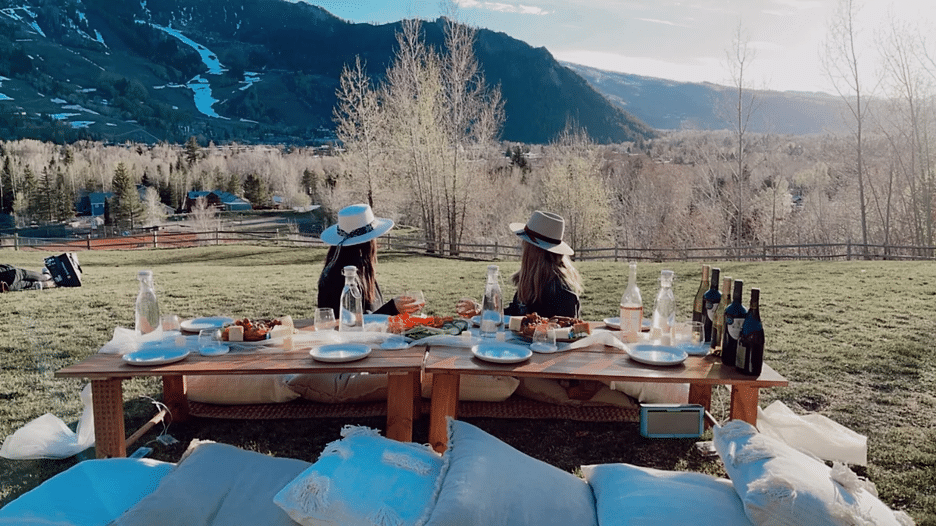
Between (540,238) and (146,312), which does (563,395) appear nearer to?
(540,238)

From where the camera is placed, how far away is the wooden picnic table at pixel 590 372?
328 cm

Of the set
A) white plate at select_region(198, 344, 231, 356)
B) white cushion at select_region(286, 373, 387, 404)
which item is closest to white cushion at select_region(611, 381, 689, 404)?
white cushion at select_region(286, 373, 387, 404)

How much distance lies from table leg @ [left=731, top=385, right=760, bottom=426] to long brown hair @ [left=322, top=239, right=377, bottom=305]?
2738 millimetres

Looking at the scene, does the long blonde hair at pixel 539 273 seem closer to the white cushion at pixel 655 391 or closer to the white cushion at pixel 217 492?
the white cushion at pixel 655 391

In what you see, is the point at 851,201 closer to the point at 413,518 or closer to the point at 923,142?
the point at 923,142

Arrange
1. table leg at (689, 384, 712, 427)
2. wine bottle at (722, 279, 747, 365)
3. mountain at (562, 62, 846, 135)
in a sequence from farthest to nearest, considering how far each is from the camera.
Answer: mountain at (562, 62, 846, 135), table leg at (689, 384, 712, 427), wine bottle at (722, 279, 747, 365)

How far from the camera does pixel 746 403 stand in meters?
3.46

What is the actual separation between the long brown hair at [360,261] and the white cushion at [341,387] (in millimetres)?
619

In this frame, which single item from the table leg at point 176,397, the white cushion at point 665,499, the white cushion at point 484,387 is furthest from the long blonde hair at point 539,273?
the table leg at point 176,397

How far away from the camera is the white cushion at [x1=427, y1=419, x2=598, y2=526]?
1925mm

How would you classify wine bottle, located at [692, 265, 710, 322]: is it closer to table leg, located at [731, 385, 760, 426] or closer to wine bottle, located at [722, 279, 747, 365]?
wine bottle, located at [722, 279, 747, 365]

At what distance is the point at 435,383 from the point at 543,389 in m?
1.64

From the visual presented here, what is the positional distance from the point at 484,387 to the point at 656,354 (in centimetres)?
175

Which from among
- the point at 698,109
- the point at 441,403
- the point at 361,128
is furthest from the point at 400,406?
the point at 698,109
